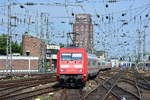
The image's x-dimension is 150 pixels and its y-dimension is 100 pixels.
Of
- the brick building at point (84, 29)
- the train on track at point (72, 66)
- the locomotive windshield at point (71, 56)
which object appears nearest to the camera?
the train on track at point (72, 66)

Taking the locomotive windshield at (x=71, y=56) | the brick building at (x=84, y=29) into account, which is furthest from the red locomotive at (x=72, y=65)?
the brick building at (x=84, y=29)

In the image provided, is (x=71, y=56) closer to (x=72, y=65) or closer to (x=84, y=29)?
(x=72, y=65)

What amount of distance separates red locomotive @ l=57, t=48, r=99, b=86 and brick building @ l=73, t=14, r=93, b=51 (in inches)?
727

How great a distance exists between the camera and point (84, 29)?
7206 cm

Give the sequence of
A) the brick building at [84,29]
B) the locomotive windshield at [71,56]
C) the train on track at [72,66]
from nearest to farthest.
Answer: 1. the train on track at [72,66]
2. the locomotive windshield at [71,56]
3. the brick building at [84,29]

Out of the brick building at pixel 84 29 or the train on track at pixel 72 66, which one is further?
the brick building at pixel 84 29

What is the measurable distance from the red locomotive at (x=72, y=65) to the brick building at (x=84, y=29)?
1848cm

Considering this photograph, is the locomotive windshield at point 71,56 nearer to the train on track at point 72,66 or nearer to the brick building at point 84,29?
the train on track at point 72,66

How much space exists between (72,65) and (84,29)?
152 feet

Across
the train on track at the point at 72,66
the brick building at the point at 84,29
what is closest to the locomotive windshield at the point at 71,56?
the train on track at the point at 72,66

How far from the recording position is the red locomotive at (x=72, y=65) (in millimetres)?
25969

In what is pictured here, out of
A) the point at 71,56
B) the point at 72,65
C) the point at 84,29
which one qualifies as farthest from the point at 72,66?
the point at 84,29

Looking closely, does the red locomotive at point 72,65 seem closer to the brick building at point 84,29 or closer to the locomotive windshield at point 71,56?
the locomotive windshield at point 71,56

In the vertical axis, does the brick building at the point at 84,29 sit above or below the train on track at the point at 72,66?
above
